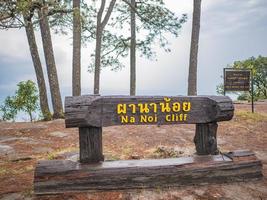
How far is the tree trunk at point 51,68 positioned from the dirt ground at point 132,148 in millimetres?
1259

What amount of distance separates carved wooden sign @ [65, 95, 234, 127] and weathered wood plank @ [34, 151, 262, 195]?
2.31 feet

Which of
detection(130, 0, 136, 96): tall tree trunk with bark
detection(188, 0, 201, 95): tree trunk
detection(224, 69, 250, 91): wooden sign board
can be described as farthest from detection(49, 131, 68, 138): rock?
detection(130, 0, 136, 96): tall tree trunk with bark

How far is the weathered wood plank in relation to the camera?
5191 mm

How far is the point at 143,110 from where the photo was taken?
578cm

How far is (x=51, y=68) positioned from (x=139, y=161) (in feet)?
29.3

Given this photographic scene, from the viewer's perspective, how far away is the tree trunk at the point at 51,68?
1348 centimetres

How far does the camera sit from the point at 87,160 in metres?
5.56

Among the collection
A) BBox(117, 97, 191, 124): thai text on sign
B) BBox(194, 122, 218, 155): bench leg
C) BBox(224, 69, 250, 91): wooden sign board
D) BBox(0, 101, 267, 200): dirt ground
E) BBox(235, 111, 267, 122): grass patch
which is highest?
BBox(224, 69, 250, 91): wooden sign board

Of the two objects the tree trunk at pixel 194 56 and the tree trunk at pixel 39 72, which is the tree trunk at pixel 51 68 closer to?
the tree trunk at pixel 39 72

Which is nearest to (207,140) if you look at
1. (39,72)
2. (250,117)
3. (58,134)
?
(58,134)

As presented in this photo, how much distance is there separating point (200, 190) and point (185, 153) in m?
2.53

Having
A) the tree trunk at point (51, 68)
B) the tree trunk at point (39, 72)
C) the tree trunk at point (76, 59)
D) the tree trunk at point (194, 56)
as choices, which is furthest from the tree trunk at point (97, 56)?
the tree trunk at point (194, 56)

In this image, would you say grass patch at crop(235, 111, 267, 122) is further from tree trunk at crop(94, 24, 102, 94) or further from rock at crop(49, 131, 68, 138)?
tree trunk at crop(94, 24, 102, 94)

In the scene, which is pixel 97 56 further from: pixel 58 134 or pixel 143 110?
pixel 143 110
